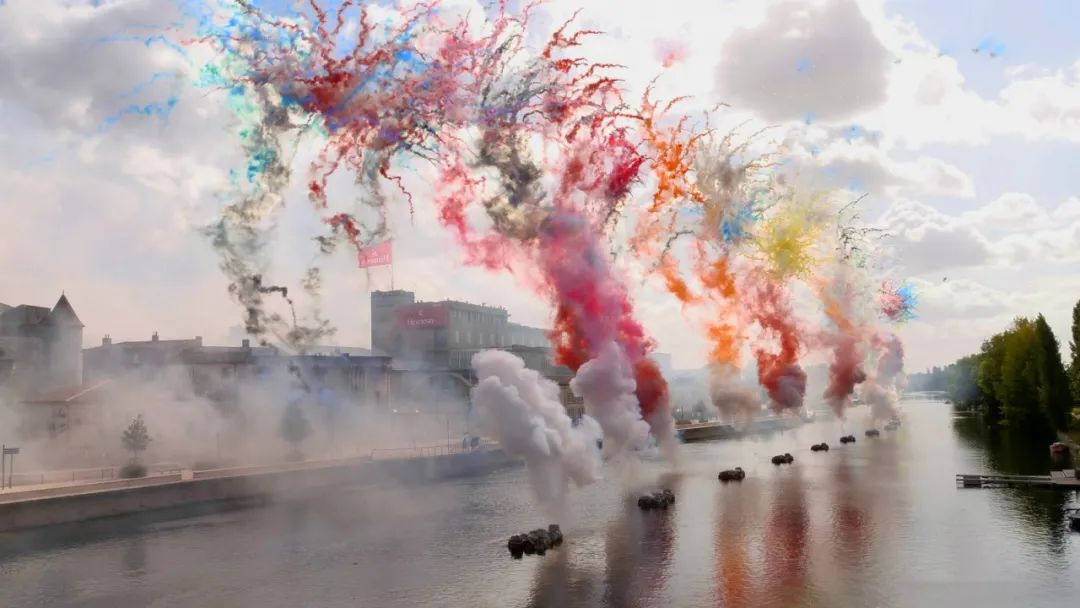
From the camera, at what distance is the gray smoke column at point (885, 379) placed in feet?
519

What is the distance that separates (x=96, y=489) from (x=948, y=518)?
74.9 m

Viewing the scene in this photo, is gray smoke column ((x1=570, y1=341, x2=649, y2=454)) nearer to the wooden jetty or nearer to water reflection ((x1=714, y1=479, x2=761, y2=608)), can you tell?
water reflection ((x1=714, y1=479, x2=761, y2=608))

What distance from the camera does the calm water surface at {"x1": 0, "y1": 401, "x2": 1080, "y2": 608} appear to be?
45406 millimetres

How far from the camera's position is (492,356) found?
2302 inches

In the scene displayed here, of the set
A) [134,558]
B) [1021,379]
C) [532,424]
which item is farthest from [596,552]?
[1021,379]

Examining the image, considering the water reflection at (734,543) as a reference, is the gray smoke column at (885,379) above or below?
above

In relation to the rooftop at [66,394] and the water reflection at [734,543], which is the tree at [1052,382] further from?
the rooftop at [66,394]

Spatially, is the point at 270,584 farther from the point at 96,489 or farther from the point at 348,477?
the point at 348,477

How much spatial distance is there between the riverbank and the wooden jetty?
48.8 m

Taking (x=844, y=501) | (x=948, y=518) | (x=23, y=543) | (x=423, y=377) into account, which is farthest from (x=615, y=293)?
(x=423, y=377)

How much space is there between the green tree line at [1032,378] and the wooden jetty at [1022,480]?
145 feet

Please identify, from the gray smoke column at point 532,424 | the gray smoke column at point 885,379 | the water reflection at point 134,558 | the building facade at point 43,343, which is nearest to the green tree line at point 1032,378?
the gray smoke column at point 885,379

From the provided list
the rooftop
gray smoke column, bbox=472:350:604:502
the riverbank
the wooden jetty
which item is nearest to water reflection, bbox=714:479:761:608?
gray smoke column, bbox=472:350:604:502

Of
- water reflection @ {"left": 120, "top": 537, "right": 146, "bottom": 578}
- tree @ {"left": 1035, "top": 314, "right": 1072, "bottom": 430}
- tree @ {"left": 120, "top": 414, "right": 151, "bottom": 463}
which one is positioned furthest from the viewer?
tree @ {"left": 1035, "top": 314, "right": 1072, "bottom": 430}
